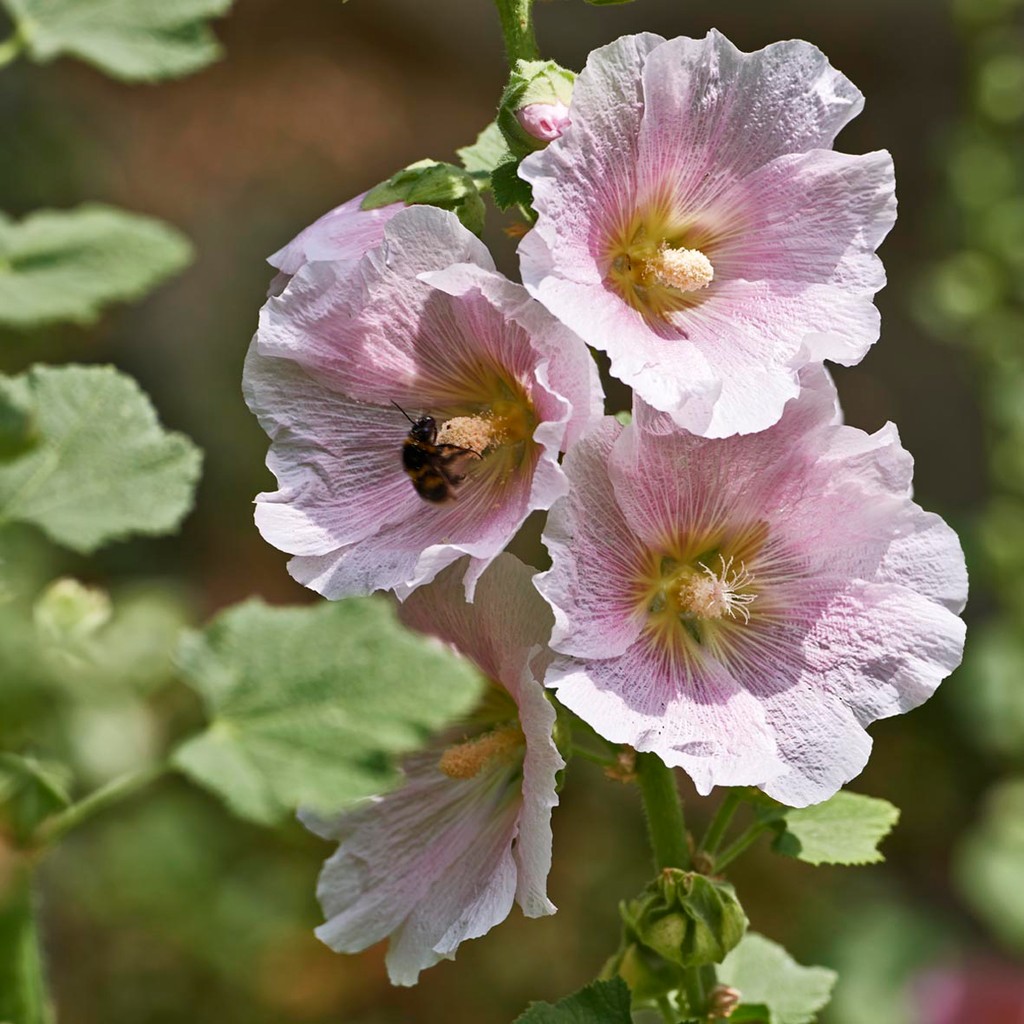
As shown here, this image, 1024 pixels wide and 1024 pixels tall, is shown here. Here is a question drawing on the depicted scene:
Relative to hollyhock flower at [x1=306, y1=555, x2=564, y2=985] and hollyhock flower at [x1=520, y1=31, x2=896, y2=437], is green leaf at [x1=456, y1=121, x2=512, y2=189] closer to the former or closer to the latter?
hollyhock flower at [x1=520, y1=31, x2=896, y2=437]

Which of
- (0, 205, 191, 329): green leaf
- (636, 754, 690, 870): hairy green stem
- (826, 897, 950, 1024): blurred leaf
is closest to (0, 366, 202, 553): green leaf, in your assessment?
(0, 205, 191, 329): green leaf

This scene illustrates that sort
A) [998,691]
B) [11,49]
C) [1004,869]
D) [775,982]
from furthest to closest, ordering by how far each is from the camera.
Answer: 1. [998,691]
2. [1004,869]
3. [775,982]
4. [11,49]

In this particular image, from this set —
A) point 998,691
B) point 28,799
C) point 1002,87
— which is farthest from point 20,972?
point 1002,87

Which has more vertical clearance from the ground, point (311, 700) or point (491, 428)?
point (311, 700)

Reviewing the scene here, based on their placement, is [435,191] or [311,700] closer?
[311,700]

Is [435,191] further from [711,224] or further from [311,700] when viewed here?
[311,700]

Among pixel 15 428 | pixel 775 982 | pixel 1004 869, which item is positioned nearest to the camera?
pixel 15 428
